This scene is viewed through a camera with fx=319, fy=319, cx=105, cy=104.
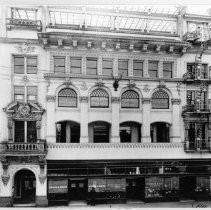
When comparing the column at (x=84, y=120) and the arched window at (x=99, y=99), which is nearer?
the column at (x=84, y=120)

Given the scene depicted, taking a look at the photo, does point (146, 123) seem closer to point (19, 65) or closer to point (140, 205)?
point (140, 205)

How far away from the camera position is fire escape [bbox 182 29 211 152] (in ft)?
73.7

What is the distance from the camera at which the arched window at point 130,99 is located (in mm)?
22109

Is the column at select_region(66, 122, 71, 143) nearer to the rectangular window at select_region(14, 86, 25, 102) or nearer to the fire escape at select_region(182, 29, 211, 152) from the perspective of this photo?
the rectangular window at select_region(14, 86, 25, 102)

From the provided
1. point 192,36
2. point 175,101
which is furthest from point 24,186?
point 192,36

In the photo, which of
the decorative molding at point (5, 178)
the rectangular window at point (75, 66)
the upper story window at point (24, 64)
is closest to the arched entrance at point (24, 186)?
the decorative molding at point (5, 178)

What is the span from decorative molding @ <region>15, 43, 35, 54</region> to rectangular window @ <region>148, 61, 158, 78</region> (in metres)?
8.13

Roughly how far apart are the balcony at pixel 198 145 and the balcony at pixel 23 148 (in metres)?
9.88

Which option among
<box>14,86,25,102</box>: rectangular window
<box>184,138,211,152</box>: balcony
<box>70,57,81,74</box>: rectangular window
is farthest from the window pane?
<box>184,138,211,152</box>: balcony

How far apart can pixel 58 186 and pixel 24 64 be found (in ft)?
27.6

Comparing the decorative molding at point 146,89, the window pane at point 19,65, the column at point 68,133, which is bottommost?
the column at point 68,133

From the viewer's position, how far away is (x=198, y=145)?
22.5m

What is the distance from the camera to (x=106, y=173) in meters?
21.7

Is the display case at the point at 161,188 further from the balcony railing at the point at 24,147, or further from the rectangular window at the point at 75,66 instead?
the rectangular window at the point at 75,66
